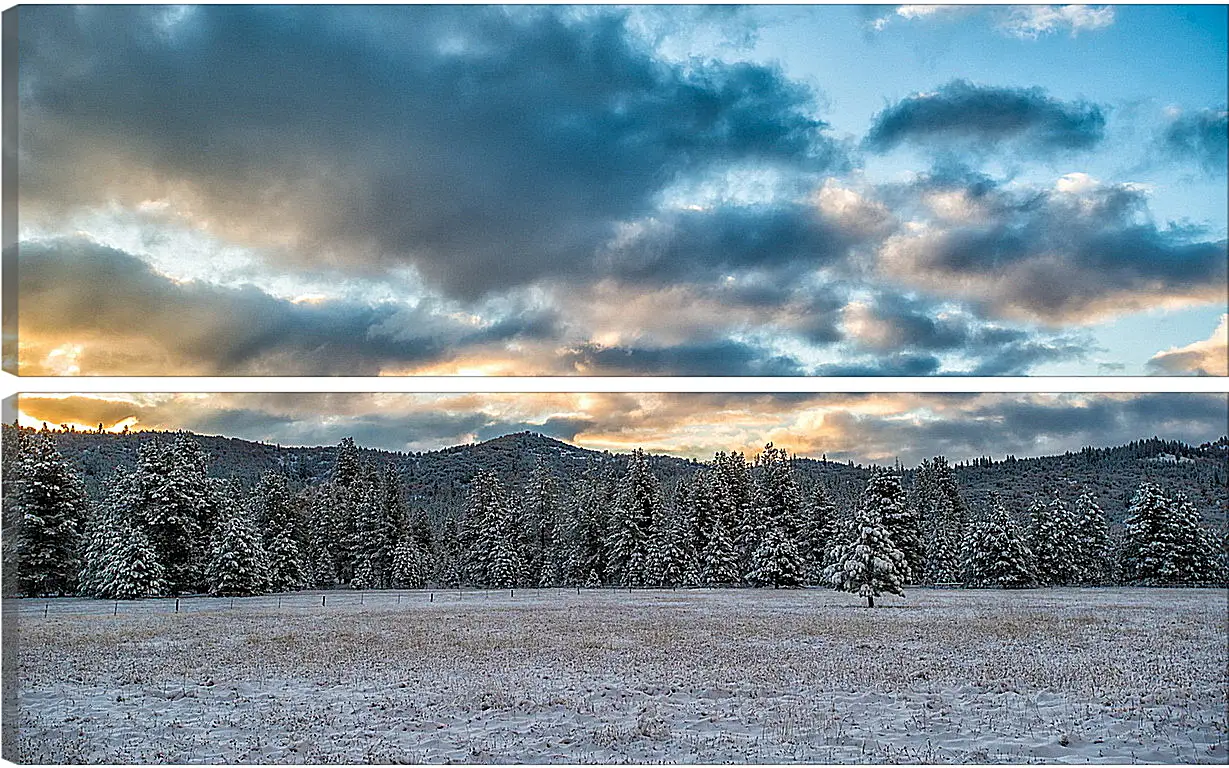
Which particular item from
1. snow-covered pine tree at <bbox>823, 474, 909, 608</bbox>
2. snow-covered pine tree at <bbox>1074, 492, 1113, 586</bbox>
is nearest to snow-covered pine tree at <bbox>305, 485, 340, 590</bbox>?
snow-covered pine tree at <bbox>823, 474, 909, 608</bbox>

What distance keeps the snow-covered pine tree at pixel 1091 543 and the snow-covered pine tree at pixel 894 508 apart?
3.22 ft

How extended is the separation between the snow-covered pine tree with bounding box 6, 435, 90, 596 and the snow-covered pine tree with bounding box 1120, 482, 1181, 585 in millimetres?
6076

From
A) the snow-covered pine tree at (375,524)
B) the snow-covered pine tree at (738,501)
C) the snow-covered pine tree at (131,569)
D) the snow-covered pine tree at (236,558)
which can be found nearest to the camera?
the snow-covered pine tree at (131,569)

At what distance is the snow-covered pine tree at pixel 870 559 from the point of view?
18.6 ft

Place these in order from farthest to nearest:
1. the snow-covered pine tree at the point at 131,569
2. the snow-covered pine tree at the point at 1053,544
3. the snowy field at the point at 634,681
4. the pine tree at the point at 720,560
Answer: the pine tree at the point at 720,560 < the snow-covered pine tree at the point at 1053,544 < the snow-covered pine tree at the point at 131,569 < the snowy field at the point at 634,681

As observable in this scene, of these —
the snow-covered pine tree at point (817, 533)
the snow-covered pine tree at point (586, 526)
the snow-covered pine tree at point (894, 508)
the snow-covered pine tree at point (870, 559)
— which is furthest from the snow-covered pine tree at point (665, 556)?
the snow-covered pine tree at point (894, 508)

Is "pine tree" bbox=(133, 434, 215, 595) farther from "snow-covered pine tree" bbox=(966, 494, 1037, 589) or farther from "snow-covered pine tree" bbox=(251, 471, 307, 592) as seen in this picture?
"snow-covered pine tree" bbox=(966, 494, 1037, 589)

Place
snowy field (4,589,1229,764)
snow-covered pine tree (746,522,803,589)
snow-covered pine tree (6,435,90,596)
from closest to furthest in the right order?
snowy field (4,589,1229,764), snow-covered pine tree (6,435,90,596), snow-covered pine tree (746,522,803,589)

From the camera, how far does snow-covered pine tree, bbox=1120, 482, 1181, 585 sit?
17.8 ft

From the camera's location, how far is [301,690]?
15.5ft

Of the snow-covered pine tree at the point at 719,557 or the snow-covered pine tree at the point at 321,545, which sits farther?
the snow-covered pine tree at the point at 719,557

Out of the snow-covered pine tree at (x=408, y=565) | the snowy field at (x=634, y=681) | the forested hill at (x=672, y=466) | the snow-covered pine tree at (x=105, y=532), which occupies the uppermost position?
the forested hill at (x=672, y=466)

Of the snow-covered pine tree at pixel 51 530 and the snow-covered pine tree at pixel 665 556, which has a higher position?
the snow-covered pine tree at pixel 51 530

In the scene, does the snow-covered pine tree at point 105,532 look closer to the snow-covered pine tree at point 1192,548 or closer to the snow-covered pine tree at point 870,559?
the snow-covered pine tree at point 870,559
